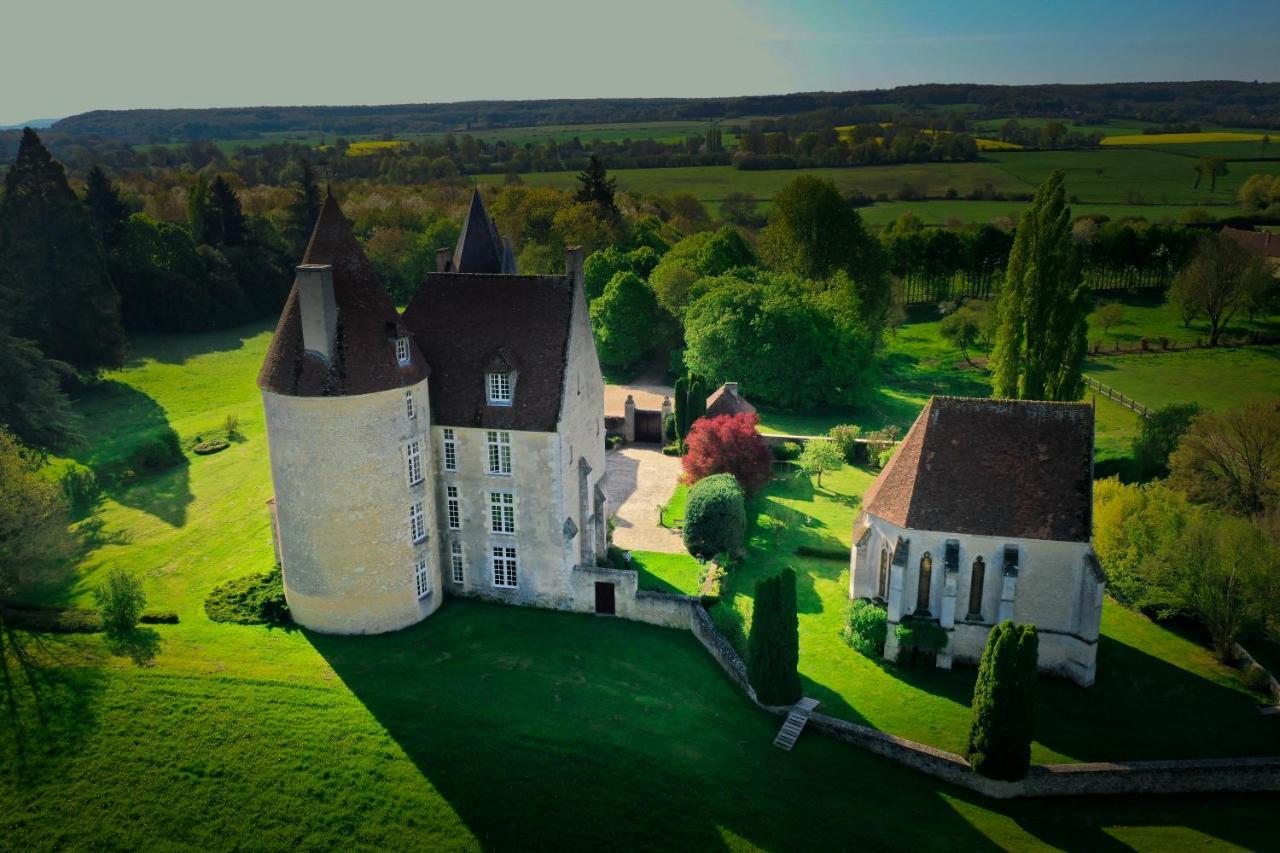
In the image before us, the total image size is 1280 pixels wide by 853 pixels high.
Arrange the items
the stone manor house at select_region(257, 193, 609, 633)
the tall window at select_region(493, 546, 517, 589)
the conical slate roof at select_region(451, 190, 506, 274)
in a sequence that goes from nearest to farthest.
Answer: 1. the stone manor house at select_region(257, 193, 609, 633)
2. the tall window at select_region(493, 546, 517, 589)
3. the conical slate roof at select_region(451, 190, 506, 274)

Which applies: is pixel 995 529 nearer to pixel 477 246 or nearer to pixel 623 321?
pixel 477 246

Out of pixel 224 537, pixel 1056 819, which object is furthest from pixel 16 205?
pixel 1056 819

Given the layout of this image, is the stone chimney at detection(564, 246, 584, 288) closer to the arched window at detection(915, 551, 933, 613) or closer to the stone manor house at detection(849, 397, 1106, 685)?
the stone manor house at detection(849, 397, 1106, 685)

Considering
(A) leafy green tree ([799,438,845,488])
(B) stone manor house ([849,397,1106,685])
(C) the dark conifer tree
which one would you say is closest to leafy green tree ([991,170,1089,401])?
(A) leafy green tree ([799,438,845,488])

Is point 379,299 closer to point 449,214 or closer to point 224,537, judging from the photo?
point 224,537

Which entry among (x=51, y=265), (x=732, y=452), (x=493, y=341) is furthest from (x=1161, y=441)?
(x=51, y=265)

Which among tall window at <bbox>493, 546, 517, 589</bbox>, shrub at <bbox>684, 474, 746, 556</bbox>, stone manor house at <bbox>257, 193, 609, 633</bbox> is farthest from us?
shrub at <bbox>684, 474, 746, 556</bbox>
